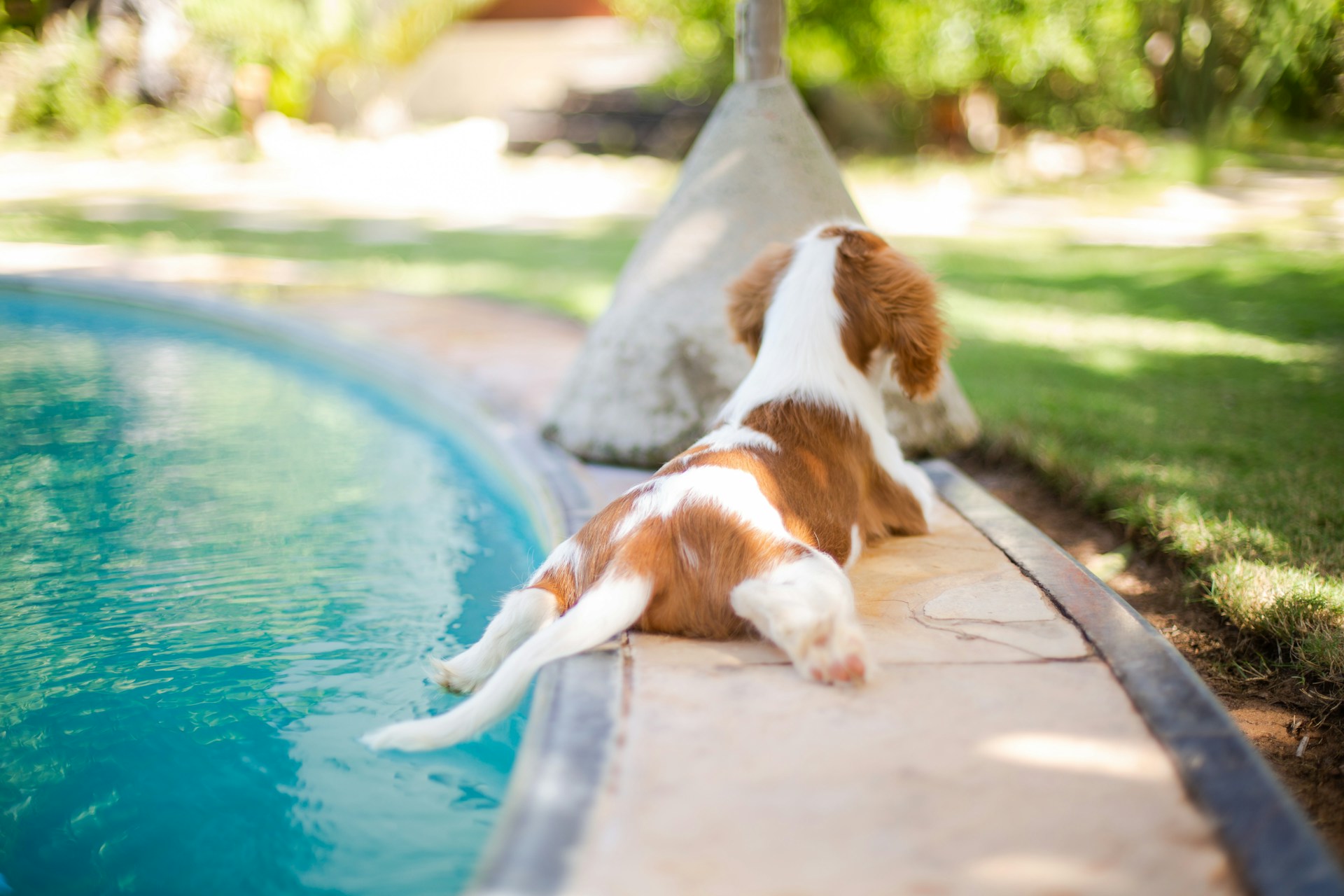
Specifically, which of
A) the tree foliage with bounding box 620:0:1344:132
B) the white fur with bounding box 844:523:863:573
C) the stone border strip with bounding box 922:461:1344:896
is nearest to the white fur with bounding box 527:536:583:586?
the white fur with bounding box 844:523:863:573

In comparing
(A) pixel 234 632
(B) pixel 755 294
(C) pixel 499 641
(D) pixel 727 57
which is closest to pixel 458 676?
(C) pixel 499 641

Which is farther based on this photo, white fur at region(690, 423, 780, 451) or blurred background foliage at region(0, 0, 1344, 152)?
blurred background foliage at region(0, 0, 1344, 152)

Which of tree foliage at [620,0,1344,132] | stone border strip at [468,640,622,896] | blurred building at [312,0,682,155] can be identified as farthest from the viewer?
blurred building at [312,0,682,155]

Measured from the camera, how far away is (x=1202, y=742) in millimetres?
2037

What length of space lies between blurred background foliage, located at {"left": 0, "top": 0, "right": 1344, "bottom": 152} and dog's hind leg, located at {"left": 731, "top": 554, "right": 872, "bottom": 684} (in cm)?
1262

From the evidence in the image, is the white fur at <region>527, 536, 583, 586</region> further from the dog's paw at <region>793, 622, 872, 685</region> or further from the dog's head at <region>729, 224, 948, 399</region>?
the dog's head at <region>729, 224, 948, 399</region>

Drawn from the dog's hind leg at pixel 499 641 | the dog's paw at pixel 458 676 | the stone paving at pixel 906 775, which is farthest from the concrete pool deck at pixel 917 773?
the dog's paw at pixel 458 676

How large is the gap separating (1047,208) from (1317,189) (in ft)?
10.4

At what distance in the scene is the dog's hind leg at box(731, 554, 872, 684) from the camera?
2.30 m

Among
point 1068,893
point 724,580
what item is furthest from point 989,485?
point 1068,893

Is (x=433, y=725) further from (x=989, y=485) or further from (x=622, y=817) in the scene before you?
(x=989, y=485)

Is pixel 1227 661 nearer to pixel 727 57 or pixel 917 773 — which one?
pixel 917 773

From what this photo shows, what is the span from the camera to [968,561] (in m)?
3.16

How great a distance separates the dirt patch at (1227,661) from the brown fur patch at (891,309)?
106cm
